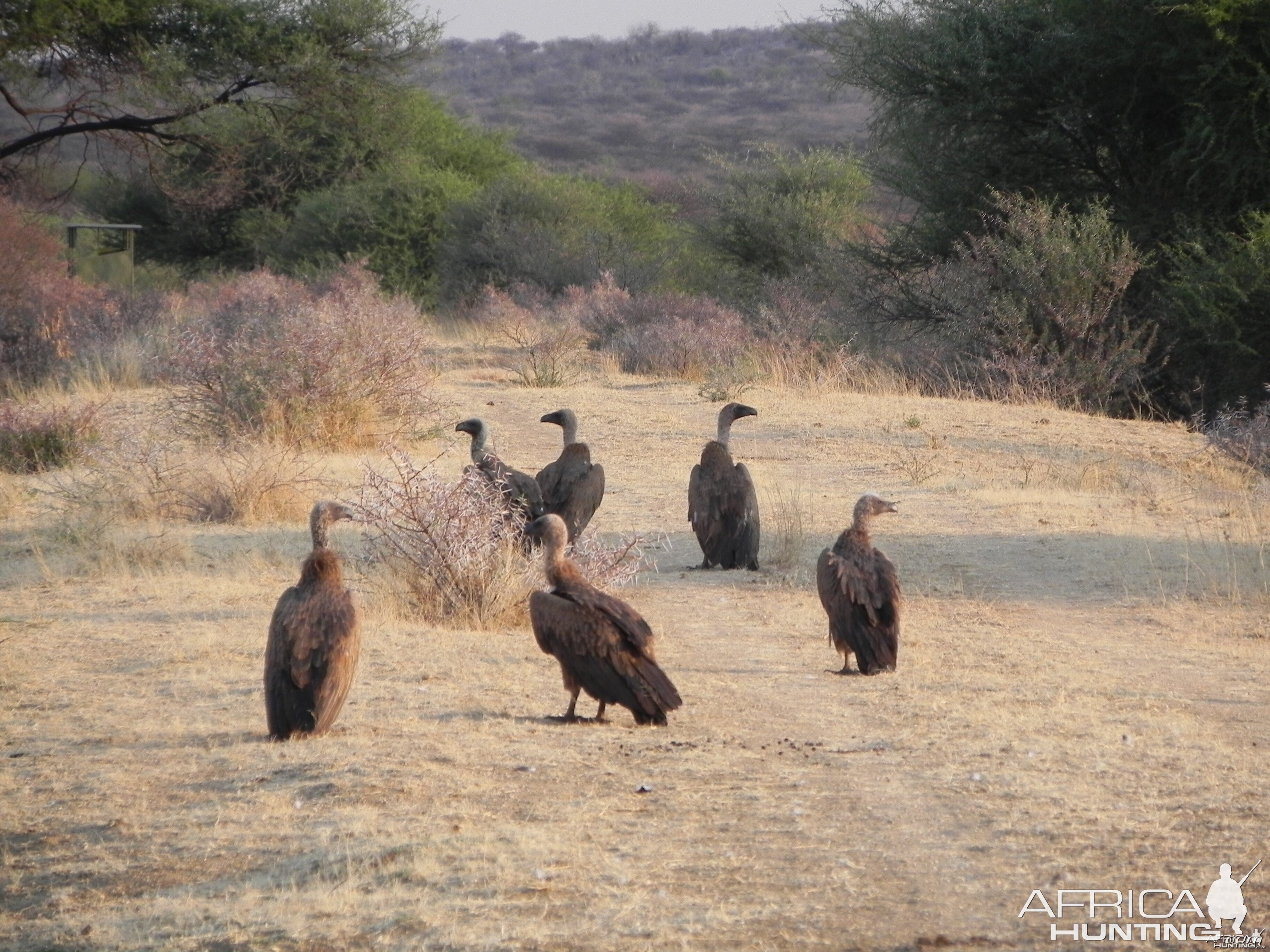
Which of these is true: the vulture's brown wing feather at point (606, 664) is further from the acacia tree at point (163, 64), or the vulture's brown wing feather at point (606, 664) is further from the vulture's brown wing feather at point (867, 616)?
the acacia tree at point (163, 64)

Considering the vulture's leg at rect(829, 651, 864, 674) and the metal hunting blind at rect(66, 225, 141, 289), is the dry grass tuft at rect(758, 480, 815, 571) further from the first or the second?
the metal hunting blind at rect(66, 225, 141, 289)

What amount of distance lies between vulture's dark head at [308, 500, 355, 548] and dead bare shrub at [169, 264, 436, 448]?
5.40 m

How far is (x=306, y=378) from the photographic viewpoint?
12453mm

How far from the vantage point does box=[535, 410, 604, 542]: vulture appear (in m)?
8.97

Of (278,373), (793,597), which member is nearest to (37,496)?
(278,373)

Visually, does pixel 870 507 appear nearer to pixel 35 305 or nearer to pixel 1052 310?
pixel 1052 310

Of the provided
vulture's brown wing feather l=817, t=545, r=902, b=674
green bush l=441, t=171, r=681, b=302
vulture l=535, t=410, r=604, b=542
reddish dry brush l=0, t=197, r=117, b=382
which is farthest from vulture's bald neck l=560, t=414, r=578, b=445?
green bush l=441, t=171, r=681, b=302

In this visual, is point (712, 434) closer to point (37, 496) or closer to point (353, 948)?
point (37, 496)

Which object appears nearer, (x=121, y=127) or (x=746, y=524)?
(x=746, y=524)

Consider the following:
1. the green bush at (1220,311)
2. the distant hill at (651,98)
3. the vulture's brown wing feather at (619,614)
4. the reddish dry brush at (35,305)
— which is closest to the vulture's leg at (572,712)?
the vulture's brown wing feather at (619,614)

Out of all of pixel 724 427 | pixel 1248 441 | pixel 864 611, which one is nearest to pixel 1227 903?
pixel 864 611

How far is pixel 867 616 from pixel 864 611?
3 centimetres

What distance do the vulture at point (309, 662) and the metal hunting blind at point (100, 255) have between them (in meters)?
19.9

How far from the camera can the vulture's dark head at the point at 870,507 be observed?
736 cm
